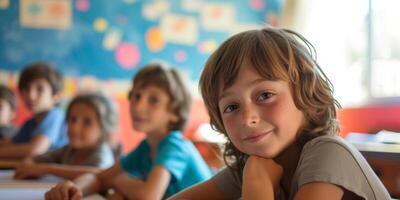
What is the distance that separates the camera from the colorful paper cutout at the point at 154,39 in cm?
373

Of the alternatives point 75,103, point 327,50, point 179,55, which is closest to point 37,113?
point 75,103

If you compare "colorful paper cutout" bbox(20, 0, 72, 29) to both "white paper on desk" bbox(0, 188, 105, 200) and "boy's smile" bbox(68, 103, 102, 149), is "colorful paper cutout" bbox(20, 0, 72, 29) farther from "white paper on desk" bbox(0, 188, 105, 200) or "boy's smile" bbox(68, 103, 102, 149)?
"white paper on desk" bbox(0, 188, 105, 200)

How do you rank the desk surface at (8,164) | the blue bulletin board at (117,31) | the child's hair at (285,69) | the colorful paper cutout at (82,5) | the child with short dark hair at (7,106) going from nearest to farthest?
the child's hair at (285,69) < the desk surface at (8,164) < the child with short dark hair at (7,106) < the blue bulletin board at (117,31) < the colorful paper cutout at (82,5)

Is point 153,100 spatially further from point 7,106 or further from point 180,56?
point 180,56

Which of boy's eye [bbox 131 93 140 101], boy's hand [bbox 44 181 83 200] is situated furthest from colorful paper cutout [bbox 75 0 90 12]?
boy's hand [bbox 44 181 83 200]

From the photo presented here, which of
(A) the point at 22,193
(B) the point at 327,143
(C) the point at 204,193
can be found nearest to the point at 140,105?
(A) the point at 22,193

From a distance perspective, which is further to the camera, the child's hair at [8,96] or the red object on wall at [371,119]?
the child's hair at [8,96]

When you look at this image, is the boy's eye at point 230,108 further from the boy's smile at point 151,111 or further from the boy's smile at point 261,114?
the boy's smile at point 151,111

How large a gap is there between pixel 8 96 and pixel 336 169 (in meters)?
2.87

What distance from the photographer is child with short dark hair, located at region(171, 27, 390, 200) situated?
0.75m

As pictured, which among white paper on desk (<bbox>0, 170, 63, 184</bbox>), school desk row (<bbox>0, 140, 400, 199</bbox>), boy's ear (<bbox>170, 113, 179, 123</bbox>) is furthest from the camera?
boy's ear (<bbox>170, 113, 179, 123</bbox>)

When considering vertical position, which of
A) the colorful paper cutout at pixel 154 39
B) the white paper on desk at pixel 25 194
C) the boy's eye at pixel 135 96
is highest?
the boy's eye at pixel 135 96

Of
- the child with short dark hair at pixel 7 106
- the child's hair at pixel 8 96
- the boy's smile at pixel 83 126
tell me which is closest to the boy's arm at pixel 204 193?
the boy's smile at pixel 83 126

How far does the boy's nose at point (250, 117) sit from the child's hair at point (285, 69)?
0.06 metres
